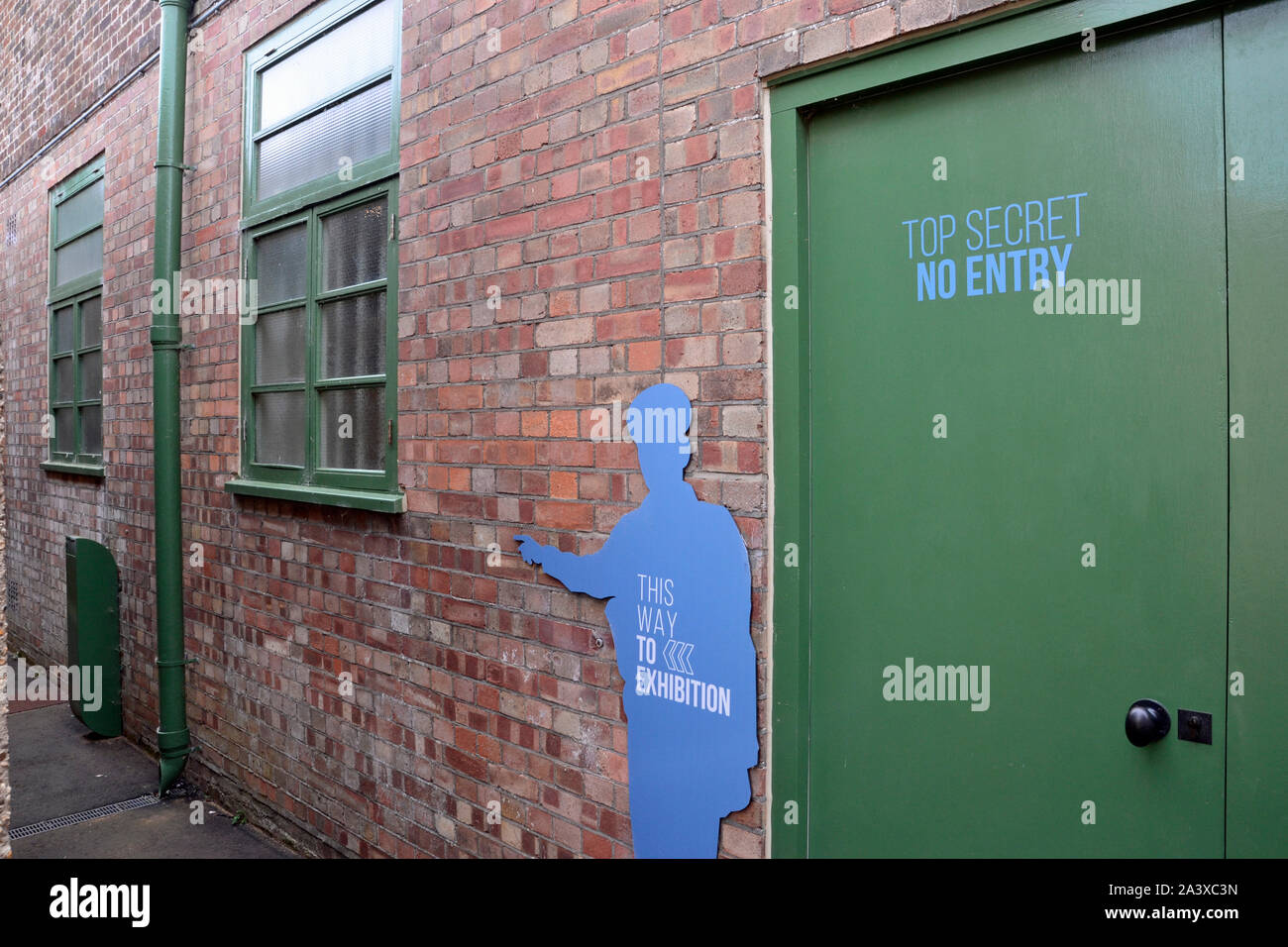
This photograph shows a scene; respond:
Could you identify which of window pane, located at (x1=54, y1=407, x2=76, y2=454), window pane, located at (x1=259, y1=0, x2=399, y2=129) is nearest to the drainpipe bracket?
window pane, located at (x1=54, y1=407, x2=76, y2=454)

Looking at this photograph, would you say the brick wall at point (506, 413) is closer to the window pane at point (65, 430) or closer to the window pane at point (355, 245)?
the window pane at point (355, 245)

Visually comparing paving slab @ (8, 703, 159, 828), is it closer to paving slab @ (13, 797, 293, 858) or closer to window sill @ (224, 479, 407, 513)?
paving slab @ (13, 797, 293, 858)

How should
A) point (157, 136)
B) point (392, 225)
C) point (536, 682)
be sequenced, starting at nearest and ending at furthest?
point (536, 682), point (392, 225), point (157, 136)

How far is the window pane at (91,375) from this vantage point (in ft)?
20.9

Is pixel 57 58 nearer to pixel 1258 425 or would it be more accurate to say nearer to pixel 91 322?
pixel 91 322

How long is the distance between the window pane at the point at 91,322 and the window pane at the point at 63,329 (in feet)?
0.99

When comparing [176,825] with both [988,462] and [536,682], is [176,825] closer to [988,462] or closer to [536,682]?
[536,682]

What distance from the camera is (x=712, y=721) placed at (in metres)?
2.51

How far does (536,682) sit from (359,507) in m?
1.18

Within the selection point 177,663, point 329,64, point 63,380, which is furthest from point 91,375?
point 329,64

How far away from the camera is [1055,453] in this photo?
2010mm

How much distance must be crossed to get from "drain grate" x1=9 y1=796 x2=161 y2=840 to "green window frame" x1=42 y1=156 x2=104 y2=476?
2.26 meters

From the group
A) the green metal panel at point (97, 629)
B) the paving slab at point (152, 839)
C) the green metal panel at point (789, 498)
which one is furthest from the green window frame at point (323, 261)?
the green metal panel at point (97, 629)
